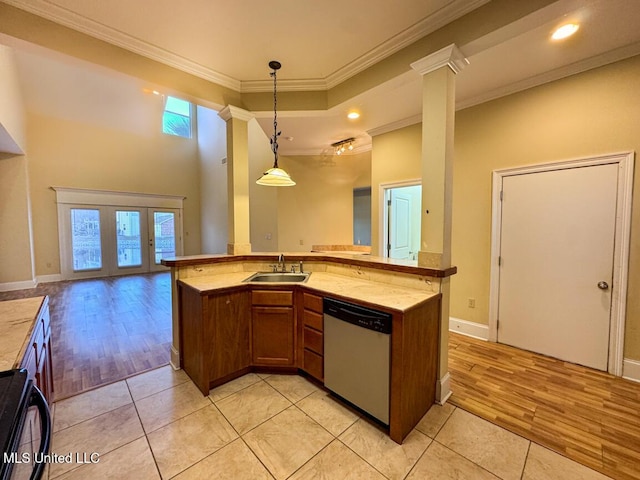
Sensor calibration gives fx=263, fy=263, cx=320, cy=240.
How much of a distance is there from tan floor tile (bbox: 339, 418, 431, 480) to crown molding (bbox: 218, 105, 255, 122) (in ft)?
10.3

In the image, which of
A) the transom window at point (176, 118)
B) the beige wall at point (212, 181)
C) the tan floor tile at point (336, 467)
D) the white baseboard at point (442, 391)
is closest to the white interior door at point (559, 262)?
the white baseboard at point (442, 391)

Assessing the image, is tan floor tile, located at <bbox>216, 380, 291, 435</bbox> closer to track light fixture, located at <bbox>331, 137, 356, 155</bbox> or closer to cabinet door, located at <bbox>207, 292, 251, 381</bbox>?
cabinet door, located at <bbox>207, 292, 251, 381</bbox>

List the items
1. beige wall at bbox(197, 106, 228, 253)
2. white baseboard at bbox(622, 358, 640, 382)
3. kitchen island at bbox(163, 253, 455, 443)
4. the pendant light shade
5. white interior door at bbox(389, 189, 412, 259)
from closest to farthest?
kitchen island at bbox(163, 253, 455, 443), white baseboard at bbox(622, 358, 640, 382), the pendant light shade, white interior door at bbox(389, 189, 412, 259), beige wall at bbox(197, 106, 228, 253)

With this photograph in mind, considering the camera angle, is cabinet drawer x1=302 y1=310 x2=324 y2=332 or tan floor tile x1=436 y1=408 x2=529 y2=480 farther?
cabinet drawer x1=302 y1=310 x2=324 y2=332

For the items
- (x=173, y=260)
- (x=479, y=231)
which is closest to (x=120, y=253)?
(x=173, y=260)

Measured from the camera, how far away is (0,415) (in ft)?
2.61

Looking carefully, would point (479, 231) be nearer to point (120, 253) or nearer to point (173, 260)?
point (173, 260)

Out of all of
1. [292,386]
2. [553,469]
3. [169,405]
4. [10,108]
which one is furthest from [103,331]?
[553,469]

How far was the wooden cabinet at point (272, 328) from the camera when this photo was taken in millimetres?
2377

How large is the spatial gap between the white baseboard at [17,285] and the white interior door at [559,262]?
8.73 metres

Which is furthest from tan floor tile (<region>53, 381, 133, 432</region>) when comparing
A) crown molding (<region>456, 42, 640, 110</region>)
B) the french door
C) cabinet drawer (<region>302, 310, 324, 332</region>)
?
the french door

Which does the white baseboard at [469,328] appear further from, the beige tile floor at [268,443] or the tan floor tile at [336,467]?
the tan floor tile at [336,467]

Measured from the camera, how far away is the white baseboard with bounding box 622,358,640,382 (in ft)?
7.60

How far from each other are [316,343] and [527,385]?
1876mm
